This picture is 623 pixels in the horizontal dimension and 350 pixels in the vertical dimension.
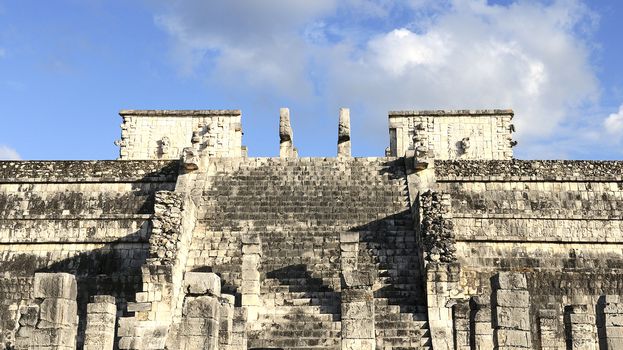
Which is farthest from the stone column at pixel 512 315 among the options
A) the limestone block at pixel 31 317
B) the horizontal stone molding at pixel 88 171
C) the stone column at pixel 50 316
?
the horizontal stone molding at pixel 88 171

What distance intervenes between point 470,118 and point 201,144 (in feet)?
32.9

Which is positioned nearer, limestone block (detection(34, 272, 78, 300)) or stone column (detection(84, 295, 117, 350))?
limestone block (detection(34, 272, 78, 300))

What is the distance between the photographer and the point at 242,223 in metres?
21.8

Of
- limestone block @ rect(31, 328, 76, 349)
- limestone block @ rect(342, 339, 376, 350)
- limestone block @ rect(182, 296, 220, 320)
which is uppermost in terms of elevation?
limestone block @ rect(182, 296, 220, 320)

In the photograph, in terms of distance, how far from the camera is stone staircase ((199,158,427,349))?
17594mm

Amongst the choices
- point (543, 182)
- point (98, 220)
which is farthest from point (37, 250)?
point (543, 182)

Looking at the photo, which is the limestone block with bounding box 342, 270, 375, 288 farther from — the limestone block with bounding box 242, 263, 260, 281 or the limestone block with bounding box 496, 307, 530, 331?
the limestone block with bounding box 496, 307, 530, 331

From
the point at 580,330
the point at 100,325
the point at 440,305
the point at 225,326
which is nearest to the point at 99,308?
the point at 100,325

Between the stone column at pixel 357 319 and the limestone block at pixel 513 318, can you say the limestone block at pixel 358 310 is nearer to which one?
the stone column at pixel 357 319

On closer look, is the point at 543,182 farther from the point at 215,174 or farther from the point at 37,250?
the point at 37,250

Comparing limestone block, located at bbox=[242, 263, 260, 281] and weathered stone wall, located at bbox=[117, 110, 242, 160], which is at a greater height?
weathered stone wall, located at bbox=[117, 110, 242, 160]

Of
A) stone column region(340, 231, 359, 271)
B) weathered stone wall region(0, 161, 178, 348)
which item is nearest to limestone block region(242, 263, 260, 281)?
stone column region(340, 231, 359, 271)

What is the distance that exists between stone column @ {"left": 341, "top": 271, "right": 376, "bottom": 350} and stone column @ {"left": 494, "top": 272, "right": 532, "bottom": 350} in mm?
3054

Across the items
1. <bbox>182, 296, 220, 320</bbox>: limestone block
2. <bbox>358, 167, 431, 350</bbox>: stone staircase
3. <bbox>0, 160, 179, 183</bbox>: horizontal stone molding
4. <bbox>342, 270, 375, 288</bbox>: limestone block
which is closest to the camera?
<bbox>182, 296, 220, 320</bbox>: limestone block
